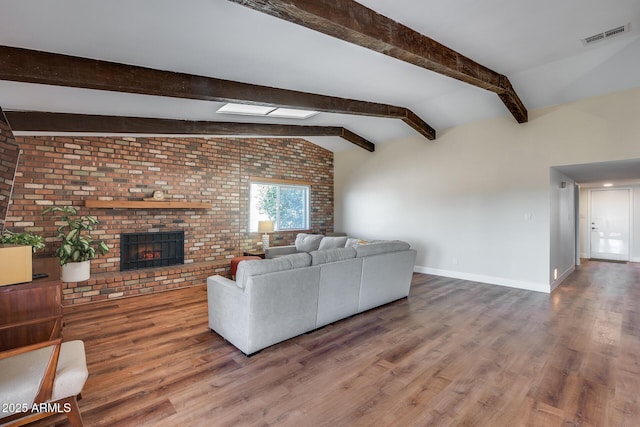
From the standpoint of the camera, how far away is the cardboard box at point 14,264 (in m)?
1.78

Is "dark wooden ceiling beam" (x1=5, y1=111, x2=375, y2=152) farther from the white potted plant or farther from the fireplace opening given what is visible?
the fireplace opening

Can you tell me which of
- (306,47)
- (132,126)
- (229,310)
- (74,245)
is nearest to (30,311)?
(229,310)

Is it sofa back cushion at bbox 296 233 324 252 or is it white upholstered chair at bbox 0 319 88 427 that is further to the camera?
sofa back cushion at bbox 296 233 324 252

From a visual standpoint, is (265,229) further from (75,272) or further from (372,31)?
(372,31)

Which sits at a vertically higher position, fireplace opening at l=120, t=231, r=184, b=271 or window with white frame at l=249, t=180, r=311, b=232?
window with white frame at l=249, t=180, r=311, b=232

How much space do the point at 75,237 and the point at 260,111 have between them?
304 cm

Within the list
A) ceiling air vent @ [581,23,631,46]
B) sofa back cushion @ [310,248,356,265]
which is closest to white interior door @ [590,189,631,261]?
ceiling air vent @ [581,23,631,46]

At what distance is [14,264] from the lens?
71.9 inches

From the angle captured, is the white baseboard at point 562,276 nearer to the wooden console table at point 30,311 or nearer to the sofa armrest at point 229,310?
the sofa armrest at point 229,310

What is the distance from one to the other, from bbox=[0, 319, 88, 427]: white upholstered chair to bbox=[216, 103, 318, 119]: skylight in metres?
3.22

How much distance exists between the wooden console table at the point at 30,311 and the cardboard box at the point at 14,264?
0.04 meters

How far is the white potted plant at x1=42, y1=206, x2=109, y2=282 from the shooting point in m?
3.88

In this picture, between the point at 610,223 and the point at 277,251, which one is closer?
the point at 277,251

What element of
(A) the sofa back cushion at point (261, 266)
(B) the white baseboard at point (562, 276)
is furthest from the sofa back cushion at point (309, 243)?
Answer: (B) the white baseboard at point (562, 276)
